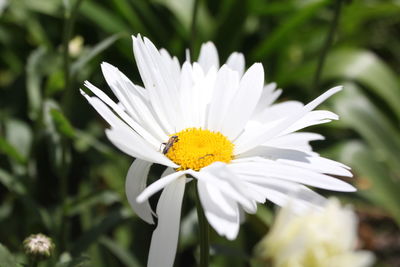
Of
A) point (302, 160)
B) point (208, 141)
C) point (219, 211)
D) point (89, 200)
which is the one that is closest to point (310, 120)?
point (302, 160)

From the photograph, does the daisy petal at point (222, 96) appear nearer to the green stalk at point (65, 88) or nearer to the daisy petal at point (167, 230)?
the daisy petal at point (167, 230)

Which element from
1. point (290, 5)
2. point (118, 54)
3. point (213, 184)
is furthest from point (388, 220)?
point (213, 184)

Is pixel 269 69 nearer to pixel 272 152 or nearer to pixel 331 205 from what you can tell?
pixel 272 152

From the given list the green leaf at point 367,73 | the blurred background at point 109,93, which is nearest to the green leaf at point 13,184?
the blurred background at point 109,93

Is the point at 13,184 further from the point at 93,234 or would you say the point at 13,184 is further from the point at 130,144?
the point at 130,144

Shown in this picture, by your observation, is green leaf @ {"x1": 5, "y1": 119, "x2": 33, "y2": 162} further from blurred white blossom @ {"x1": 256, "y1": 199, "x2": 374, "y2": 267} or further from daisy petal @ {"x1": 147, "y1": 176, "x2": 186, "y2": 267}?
blurred white blossom @ {"x1": 256, "y1": 199, "x2": 374, "y2": 267}

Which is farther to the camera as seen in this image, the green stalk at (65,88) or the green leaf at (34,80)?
the green leaf at (34,80)
